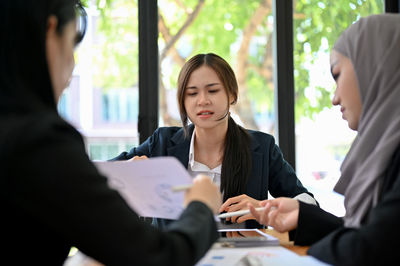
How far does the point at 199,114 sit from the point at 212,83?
172 mm

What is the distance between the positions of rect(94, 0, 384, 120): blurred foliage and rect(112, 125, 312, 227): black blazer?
42.4 inches

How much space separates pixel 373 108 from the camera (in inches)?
45.1

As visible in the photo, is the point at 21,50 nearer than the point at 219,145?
Yes

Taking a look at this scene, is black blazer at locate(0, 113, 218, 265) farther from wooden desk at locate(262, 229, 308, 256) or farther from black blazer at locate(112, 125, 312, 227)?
black blazer at locate(112, 125, 312, 227)

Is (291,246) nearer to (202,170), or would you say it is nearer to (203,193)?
(203,193)

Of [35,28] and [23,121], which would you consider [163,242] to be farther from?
[35,28]

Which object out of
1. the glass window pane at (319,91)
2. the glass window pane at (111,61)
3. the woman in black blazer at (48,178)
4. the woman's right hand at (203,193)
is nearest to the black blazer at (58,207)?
the woman in black blazer at (48,178)

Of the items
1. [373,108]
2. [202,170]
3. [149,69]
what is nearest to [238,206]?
[202,170]

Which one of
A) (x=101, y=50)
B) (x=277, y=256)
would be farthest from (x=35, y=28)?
(x=101, y=50)

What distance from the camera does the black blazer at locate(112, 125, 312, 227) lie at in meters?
2.13

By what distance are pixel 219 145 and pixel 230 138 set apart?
7 centimetres

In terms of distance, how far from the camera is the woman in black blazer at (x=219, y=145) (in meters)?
2.13

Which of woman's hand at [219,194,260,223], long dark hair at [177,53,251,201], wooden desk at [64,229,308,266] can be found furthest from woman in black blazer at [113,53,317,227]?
wooden desk at [64,229,308,266]

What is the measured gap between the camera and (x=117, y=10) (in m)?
3.57
